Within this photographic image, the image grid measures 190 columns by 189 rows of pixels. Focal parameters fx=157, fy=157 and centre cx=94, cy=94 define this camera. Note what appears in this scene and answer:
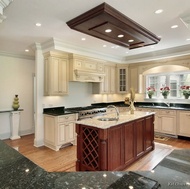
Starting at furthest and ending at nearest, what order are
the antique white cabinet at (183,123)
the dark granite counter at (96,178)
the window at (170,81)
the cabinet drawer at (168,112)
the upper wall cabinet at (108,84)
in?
1. the upper wall cabinet at (108,84)
2. the window at (170,81)
3. the cabinet drawer at (168,112)
4. the antique white cabinet at (183,123)
5. the dark granite counter at (96,178)

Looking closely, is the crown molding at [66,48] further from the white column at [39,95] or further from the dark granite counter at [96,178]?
the dark granite counter at [96,178]

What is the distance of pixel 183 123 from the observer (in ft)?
15.8

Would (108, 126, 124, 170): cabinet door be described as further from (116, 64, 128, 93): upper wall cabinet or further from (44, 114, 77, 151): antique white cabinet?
(116, 64, 128, 93): upper wall cabinet

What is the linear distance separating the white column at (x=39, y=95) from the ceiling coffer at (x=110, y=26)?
1.77 metres

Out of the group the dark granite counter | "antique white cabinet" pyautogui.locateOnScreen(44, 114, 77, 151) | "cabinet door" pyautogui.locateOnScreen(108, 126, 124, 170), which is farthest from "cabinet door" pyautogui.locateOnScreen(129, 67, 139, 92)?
the dark granite counter

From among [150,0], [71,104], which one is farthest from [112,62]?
[150,0]

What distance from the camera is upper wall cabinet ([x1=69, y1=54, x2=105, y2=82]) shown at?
457 centimetres

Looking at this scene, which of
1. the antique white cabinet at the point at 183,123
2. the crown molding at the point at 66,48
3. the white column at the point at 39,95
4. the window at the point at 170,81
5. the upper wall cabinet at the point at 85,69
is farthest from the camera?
the window at the point at 170,81

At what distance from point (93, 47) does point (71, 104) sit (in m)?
1.95

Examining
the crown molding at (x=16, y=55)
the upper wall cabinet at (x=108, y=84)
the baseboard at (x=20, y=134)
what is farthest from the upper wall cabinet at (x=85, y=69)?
the baseboard at (x=20, y=134)

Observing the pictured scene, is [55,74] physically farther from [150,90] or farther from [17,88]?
[150,90]

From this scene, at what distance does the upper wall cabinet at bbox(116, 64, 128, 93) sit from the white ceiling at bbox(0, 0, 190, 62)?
182 centimetres

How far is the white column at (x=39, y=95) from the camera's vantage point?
14.2ft

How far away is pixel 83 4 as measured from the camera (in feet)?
7.88
